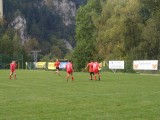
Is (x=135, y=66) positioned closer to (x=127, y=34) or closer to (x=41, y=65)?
(x=127, y=34)

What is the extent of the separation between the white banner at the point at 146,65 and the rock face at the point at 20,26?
13474 cm

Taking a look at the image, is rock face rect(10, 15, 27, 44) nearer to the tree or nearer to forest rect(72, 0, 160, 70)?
the tree

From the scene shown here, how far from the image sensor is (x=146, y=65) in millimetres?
52062

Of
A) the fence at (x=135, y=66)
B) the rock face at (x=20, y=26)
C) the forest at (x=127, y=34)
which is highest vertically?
the rock face at (x=20, y=26)

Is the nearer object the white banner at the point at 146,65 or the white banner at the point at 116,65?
the white banner at the point at 146,65

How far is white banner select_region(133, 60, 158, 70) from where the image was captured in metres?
51.1

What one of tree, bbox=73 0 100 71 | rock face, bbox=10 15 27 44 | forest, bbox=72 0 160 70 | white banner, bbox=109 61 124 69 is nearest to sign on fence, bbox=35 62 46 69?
forest, bbox=72 0 160 70

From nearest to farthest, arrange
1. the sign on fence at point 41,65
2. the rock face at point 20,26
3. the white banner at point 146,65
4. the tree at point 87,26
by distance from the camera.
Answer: the white banner at point 146,65 < the sign on fence at point 41,65 < the tree at point 87,26 < the rock face at point 20,26

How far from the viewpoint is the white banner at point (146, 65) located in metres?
51.1

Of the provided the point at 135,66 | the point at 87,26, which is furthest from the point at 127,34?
the point at 87,26

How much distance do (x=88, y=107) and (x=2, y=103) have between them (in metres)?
3.59

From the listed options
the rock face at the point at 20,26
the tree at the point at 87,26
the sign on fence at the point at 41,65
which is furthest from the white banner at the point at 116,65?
the rock face at the point at 20,26

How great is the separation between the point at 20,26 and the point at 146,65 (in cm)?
14254

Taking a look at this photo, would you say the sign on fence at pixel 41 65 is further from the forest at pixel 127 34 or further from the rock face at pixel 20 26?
the rock face at pixel 20 26
